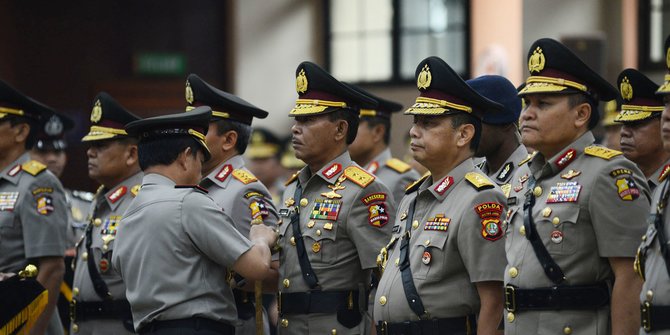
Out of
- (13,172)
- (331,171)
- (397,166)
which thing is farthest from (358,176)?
(397,166)

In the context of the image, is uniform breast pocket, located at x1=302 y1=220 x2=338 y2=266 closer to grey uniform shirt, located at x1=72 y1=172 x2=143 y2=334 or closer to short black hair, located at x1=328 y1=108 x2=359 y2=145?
short black hair, located at x1=328 y1=108 x2=359 y2=145

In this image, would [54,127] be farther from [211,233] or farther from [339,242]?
[211,233]

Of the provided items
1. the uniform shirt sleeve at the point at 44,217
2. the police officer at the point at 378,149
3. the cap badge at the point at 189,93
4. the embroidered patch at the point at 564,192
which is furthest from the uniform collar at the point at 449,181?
the police officer at the point at 378,149

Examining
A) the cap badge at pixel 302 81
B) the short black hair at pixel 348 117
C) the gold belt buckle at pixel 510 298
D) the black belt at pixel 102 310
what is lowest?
the black belt at pixel 102 310

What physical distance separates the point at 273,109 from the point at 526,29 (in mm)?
3756

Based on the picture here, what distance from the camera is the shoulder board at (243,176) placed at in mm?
6566

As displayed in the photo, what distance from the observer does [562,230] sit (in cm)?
509

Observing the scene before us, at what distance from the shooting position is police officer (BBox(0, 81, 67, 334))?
23.4ft

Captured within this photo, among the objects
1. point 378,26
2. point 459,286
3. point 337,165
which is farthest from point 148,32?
point 459,286

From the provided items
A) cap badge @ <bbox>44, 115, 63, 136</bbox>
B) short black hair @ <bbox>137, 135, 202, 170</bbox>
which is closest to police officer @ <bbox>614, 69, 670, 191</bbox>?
short black hair @ <bbox>137, 135, 202, 170</bbox>

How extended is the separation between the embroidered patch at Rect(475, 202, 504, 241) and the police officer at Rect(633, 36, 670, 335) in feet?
2.63

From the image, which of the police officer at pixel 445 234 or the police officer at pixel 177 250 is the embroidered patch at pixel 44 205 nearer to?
the police officer at pixel 177 250

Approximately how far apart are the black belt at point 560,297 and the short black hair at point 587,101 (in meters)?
0.81

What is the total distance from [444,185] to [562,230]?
727mm
